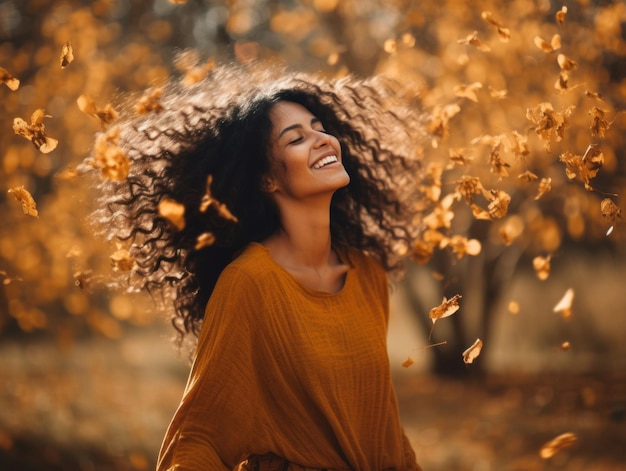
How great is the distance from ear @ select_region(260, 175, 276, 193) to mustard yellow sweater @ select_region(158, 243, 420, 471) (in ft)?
0.68

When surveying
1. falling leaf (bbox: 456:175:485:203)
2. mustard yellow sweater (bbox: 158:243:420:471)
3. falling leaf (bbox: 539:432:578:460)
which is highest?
falling leaf (bbox: 456:175:485:203)

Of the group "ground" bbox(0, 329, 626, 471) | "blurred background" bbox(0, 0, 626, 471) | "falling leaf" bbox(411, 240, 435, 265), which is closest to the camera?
"falling leaf" bbox(411, 240, 435, 265)

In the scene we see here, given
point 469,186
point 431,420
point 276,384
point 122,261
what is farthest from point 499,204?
point 431,420

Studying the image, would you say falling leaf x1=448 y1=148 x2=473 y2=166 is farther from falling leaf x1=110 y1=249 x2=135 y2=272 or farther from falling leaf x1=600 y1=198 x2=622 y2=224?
falling leaf x1=110 y1=249 x2=135 y2=272

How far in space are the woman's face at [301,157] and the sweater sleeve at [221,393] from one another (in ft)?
1.30

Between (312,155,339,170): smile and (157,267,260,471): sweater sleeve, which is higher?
(312,155,339,170): smile

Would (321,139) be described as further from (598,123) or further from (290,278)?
(598,123)

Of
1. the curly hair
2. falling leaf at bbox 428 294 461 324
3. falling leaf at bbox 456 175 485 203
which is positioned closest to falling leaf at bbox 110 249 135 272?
the curly hair

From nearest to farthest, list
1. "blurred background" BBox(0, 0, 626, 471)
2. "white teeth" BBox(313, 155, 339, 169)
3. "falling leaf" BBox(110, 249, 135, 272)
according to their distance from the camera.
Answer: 1. "falling leaf" BBox(110, 249, 135, 272)
2. "white teeth" BBox(313, 155, 339, 169)
3. "blurred background" BBox(0, 0, 626, 471)

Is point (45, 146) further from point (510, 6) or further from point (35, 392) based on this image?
point (35, 392)

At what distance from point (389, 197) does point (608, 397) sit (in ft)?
10.7

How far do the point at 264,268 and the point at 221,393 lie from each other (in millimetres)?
371

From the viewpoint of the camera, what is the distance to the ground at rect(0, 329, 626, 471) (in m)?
4.77

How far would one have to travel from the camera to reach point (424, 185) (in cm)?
401
